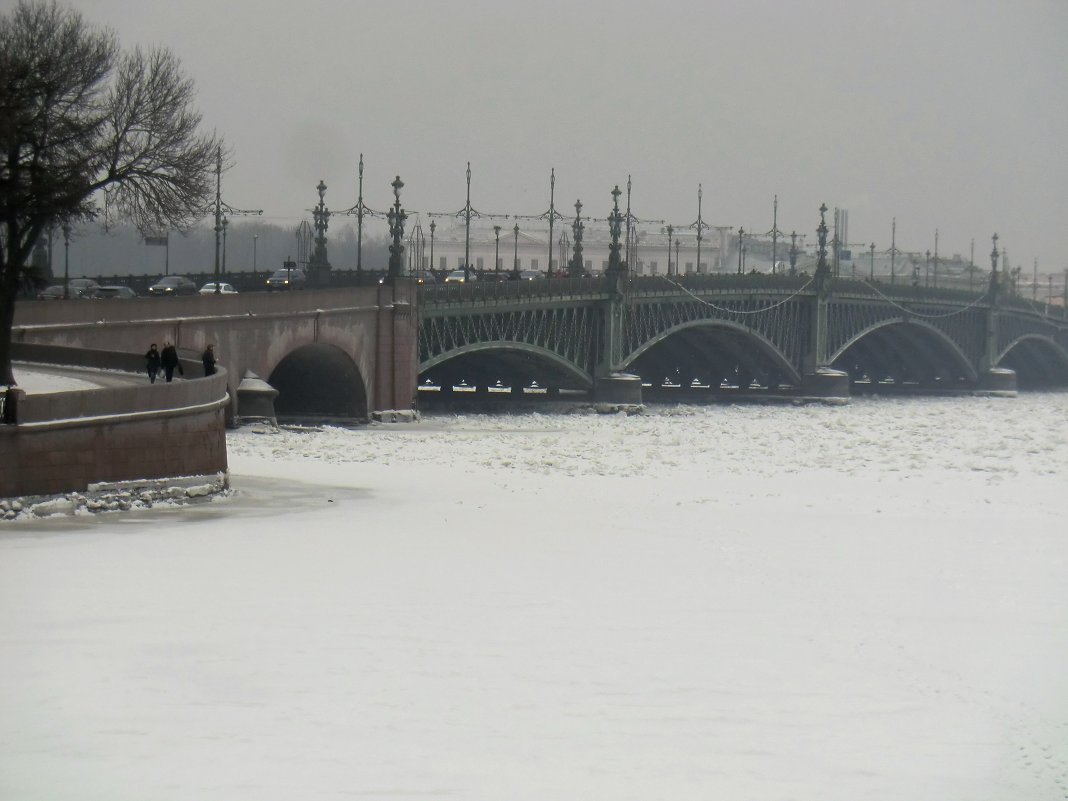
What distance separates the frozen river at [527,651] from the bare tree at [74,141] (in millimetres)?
5588

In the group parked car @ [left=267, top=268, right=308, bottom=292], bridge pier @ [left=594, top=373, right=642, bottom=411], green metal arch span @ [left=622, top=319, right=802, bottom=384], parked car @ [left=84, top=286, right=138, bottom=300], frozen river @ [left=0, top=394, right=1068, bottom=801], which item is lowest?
frozen river @ [left=0, top=394, right=1068, bottom=801]

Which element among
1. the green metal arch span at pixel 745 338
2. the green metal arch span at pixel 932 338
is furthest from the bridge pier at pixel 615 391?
the green metal arch span at pixel 932 338

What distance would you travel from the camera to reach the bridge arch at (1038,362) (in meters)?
109

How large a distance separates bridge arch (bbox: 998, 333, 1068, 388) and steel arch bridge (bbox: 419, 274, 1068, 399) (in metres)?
0.10

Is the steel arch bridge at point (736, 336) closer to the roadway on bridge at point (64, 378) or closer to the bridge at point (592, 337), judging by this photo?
the bridge at point (592, 337)

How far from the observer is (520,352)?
59625 millimetres

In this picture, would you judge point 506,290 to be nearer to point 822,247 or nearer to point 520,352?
point 520,352

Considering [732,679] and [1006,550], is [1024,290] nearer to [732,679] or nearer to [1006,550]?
[1006,550]

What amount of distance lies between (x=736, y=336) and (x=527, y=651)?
62.4 m

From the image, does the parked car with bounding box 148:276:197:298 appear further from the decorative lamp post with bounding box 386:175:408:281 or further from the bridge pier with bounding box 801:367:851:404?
the bridge pier with bounding box 801:367:851:404

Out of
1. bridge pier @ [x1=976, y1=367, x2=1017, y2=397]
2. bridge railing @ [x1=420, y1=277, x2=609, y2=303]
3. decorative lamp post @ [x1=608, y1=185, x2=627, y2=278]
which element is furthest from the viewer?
bridge pier @ [x1=976, y1=367, x2=1017, y2=397]

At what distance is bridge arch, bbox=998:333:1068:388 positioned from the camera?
4291 inches

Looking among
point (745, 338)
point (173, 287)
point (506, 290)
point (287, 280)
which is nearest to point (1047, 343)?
point (745, 338)

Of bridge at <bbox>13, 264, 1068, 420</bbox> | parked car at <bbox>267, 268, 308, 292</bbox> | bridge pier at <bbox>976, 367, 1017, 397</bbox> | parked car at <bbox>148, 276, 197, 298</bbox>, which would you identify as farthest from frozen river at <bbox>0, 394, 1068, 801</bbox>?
bridge pier at <bbox>976, 367, 1017, 397</bbox>
